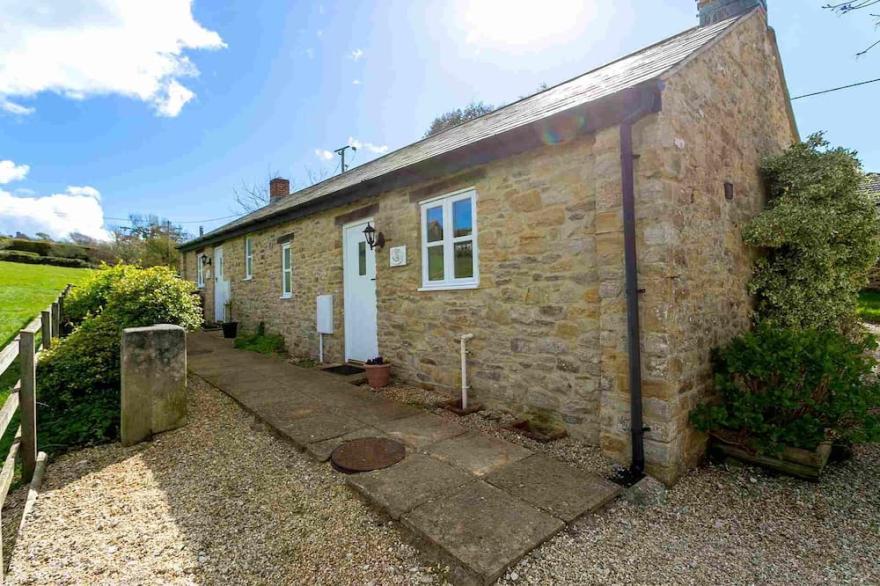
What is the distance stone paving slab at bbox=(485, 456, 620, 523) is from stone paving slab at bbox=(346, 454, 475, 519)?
345 millimetres

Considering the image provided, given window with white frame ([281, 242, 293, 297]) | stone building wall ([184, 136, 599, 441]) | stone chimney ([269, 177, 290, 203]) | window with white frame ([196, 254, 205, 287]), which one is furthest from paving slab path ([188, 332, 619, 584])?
stone chimney ([269, 177, 290, 203])

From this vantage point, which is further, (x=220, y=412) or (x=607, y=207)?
(x=220, y=412)

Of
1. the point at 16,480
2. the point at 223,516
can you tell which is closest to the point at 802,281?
the point at 223,516

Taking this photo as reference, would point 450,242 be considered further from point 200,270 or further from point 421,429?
point 200,270

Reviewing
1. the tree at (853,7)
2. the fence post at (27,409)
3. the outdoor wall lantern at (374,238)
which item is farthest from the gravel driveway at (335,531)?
the tree at (853,7)


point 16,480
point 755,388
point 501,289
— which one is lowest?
point 16,480

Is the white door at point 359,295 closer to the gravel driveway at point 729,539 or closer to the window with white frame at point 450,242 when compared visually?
the window with white frame at point 450,242

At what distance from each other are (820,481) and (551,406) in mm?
2341

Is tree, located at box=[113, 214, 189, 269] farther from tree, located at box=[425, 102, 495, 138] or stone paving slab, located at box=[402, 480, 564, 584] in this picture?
stone paving slab, located at box=[402, 480, 564, 584]

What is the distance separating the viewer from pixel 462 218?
17.6ft

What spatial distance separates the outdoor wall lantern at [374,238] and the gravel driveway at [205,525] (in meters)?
3.52

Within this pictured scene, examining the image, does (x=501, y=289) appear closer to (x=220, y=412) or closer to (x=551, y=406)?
(x=551, y=406)

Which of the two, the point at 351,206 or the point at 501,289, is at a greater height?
the point at 351,206

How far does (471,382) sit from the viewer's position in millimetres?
5176
